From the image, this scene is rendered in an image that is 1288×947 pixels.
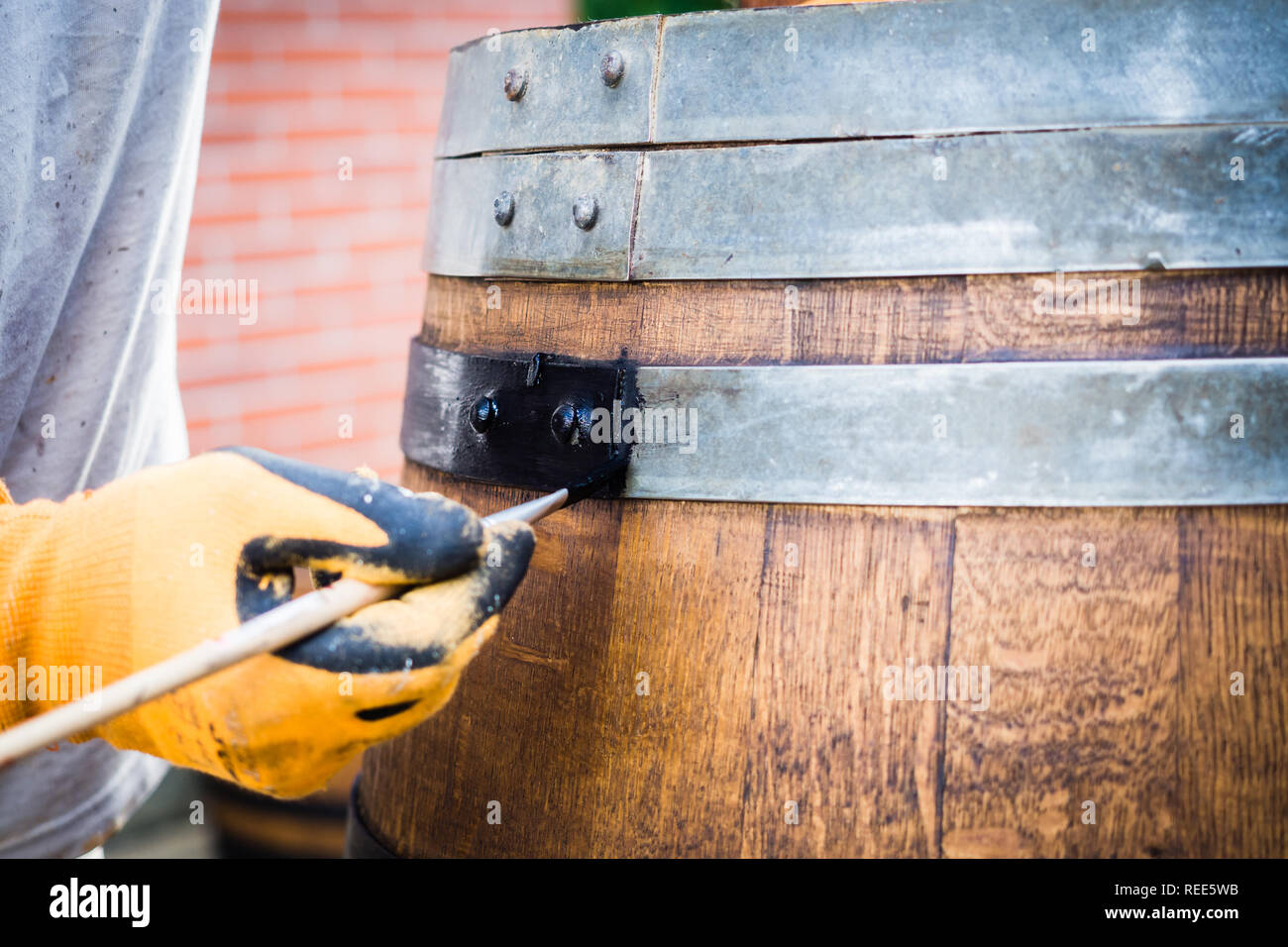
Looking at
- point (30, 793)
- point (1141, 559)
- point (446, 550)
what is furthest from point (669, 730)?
point (30, 793)

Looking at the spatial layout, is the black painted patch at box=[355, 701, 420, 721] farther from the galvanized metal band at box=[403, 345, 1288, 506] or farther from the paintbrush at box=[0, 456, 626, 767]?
the galvanized metal band at box=[403, 345, 1288, 506]

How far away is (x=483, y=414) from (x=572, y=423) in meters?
0.11

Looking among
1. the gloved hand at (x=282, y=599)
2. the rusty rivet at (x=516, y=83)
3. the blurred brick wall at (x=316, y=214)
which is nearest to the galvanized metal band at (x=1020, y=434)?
the gloved hand at (x=282, y=599)

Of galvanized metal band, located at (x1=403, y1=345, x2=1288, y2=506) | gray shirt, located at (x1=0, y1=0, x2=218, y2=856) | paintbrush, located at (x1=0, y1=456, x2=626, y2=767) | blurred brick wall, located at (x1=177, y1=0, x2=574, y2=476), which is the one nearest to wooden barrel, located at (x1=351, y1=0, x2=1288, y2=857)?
galvanized metal band, located at (x1=403, y1=345, x2=1288, y2=506)

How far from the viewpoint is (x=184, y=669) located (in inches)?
26.9

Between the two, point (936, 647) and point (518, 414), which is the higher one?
point (518, 414)

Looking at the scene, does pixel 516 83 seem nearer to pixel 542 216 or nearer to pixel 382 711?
pixel 542 216

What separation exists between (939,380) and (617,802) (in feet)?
1.49

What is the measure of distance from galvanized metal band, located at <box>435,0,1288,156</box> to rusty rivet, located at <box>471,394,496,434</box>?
0.89ft

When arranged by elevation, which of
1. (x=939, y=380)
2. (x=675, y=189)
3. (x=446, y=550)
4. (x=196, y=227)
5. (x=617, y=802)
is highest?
(x=196, y=227)

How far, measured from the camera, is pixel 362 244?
11.3ft

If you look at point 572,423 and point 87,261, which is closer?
point 572,423

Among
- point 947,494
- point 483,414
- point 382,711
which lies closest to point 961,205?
point 947,494
